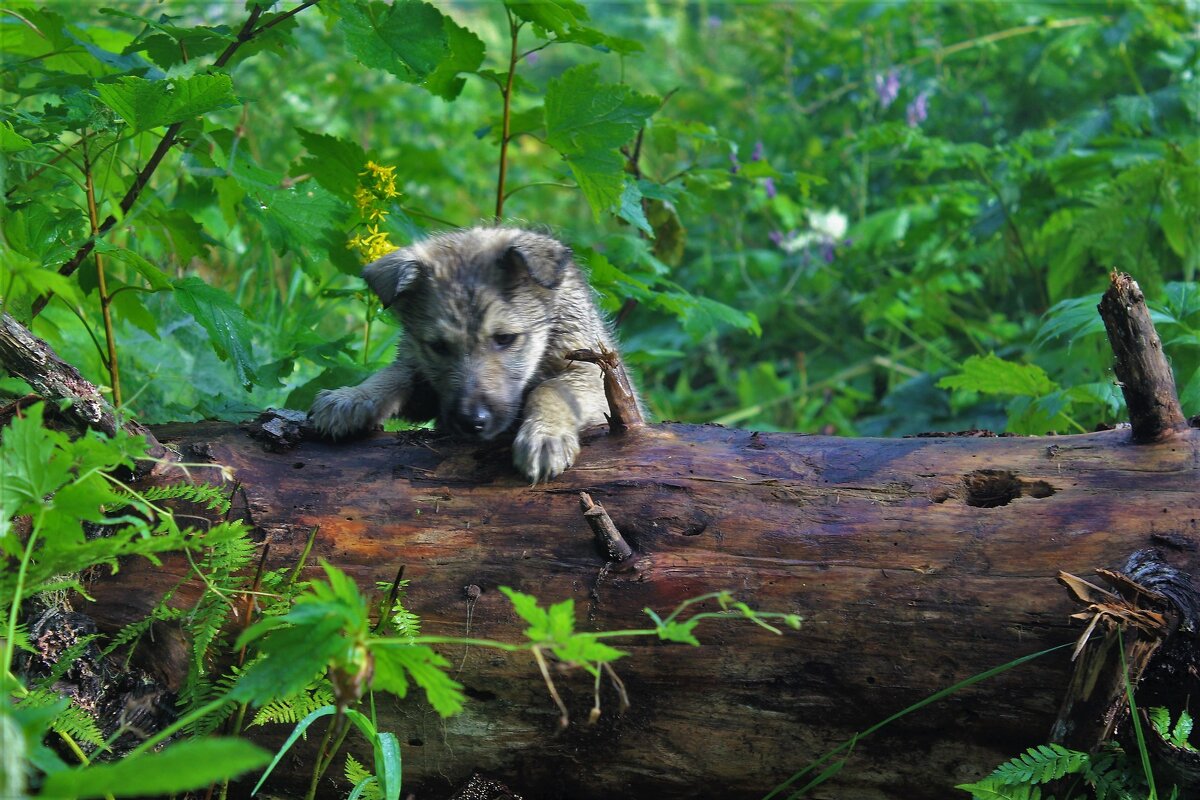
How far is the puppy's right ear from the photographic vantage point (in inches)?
170

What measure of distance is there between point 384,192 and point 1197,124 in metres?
5.57

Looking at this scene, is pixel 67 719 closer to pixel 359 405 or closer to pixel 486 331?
pixel 359 405

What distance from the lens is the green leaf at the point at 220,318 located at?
3.55m

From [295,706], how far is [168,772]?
4.55 feet

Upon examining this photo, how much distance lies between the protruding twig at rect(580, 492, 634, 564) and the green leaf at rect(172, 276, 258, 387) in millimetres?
1352

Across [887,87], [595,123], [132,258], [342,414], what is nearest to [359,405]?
[342,414]

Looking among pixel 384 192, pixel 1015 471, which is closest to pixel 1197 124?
pixel 1015 471

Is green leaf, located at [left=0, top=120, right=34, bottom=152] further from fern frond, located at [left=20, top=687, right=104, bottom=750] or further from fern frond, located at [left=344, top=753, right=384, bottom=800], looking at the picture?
fern frond, located at [left=344, top=753, right=384, bottom=800]

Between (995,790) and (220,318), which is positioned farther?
(220,318)

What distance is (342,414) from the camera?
12.3 ft

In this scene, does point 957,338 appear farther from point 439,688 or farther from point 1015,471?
point 439,688

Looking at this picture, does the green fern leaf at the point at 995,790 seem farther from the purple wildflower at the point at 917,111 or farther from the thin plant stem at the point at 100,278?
the purple wildflower at the point at 917,111

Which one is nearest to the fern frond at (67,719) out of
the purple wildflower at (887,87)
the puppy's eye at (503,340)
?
the puppy's eye at (503,340)

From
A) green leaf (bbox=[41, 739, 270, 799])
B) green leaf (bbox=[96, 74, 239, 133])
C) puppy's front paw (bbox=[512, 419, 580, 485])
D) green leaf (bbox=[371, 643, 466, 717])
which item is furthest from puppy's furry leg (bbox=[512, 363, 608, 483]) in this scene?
green leaf (bbox=[41, 739, 270, 799])
